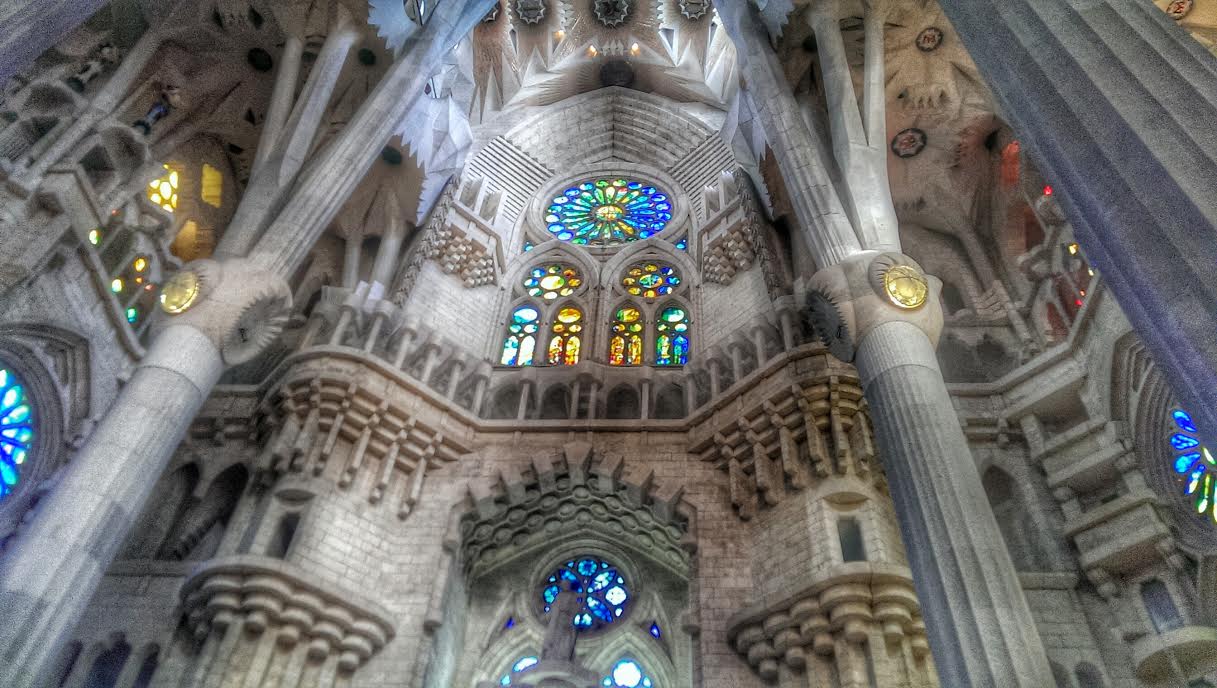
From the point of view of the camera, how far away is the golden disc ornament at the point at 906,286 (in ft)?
25.3

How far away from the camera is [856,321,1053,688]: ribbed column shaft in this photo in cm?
532

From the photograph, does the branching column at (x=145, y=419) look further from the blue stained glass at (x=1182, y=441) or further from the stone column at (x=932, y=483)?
the blue stained glass at (x=1182, y=441)

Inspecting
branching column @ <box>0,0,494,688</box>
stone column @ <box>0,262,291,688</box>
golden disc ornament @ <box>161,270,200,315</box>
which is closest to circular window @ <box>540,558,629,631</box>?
branching column @ <box>0,0,494,688</box>

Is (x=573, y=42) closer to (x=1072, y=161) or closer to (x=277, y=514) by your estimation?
(x=277, y=514)

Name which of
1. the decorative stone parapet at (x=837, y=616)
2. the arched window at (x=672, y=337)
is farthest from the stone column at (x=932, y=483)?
the arched window at (x=672, y=337)

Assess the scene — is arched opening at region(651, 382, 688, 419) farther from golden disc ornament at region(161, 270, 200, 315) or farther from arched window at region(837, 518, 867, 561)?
golden disc ornament at region(161, 270, 200, 315)

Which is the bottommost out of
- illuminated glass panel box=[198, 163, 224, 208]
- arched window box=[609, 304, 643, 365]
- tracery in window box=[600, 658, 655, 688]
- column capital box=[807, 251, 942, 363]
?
tracery in window box=[600, 658, 655, 688]

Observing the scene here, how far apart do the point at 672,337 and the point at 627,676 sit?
541cm

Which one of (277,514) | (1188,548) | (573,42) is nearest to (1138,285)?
(1188,548)

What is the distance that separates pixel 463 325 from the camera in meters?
13.7

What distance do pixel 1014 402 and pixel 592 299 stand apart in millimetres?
7065

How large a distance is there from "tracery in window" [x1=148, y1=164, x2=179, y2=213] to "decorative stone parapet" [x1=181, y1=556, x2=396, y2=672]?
5.66 metres

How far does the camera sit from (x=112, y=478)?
6.66 metres

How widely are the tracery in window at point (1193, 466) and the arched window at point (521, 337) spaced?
28.5 feet
